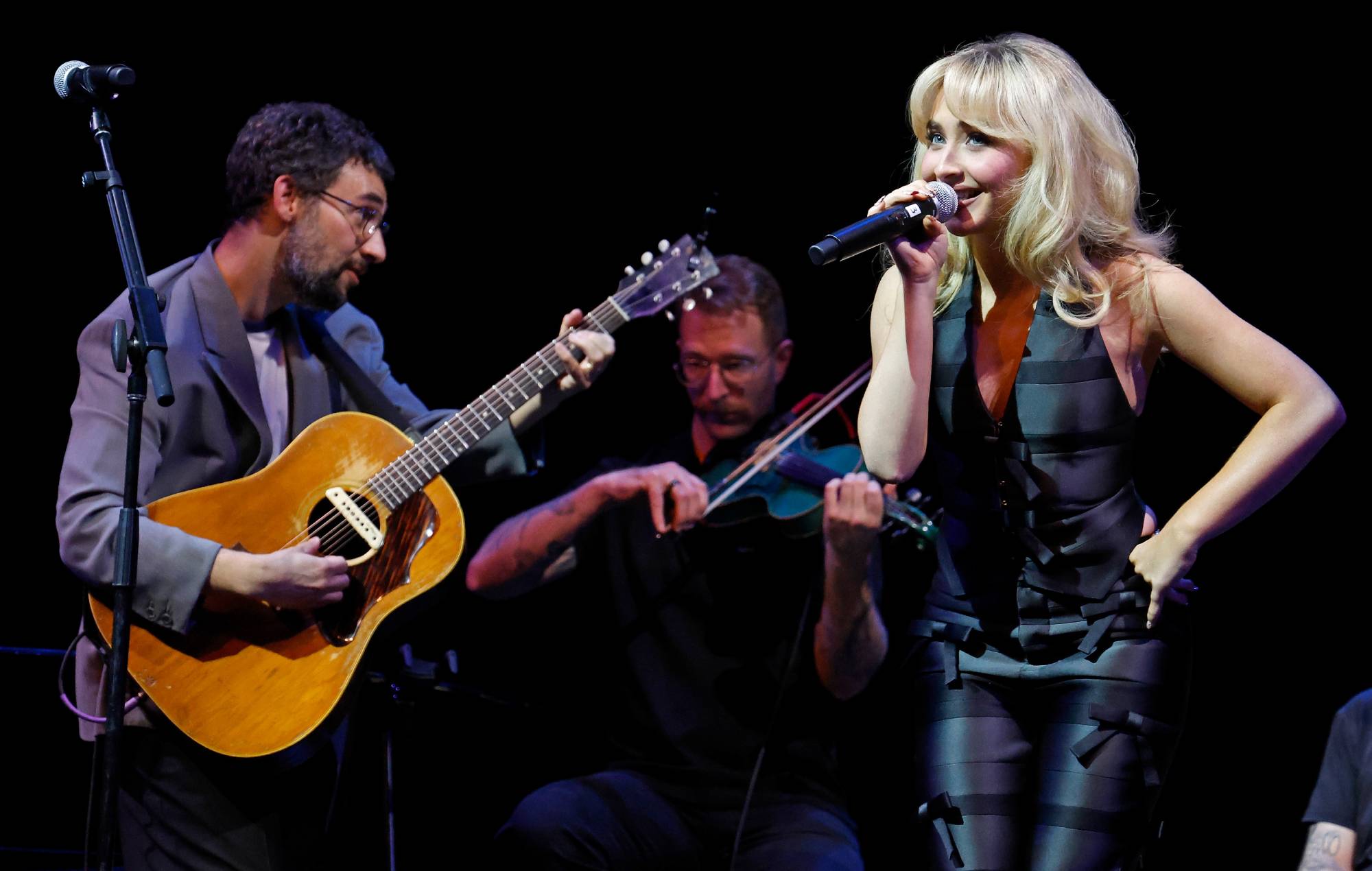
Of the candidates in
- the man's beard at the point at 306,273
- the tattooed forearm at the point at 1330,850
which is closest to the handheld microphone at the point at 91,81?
the man's beard at the point at 306,273

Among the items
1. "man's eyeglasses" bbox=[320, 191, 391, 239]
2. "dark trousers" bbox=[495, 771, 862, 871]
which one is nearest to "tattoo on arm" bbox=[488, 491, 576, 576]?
"dark trousers" bbox=[495, 771, 862, 871]

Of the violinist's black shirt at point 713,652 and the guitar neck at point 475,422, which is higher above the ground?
the guitar neck at point 475,422

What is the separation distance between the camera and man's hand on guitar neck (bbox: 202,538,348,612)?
2.55m

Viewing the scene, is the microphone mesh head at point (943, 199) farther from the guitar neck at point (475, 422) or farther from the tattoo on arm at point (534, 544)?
the tattoo on arm at point (534, 544)

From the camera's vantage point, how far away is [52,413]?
12.4 feet

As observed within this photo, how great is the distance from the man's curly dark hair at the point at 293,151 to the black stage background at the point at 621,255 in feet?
2.56

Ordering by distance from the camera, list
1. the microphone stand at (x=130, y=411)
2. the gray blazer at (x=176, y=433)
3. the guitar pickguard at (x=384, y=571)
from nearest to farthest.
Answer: the microphone stand at (x=130, y=411), the gray blazer at (x=176, y=433), the guitar pickguard at (x=384, y=571)

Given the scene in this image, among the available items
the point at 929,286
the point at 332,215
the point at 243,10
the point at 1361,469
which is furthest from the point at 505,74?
the point at 1361,469

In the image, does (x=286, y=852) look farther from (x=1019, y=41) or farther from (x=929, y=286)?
(x=1019, y=41)

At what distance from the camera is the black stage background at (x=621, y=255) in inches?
135

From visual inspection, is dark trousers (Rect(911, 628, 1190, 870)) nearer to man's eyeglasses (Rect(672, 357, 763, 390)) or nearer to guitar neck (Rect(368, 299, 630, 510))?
guitar neck (Rect(368, 299, 630, 510))

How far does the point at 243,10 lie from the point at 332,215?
1.15 metres

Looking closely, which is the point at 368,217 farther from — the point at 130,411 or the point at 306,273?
the point at 130,411

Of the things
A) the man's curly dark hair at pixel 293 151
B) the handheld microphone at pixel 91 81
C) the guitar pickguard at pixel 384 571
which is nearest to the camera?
the handheld microphone at pixel 91 81
